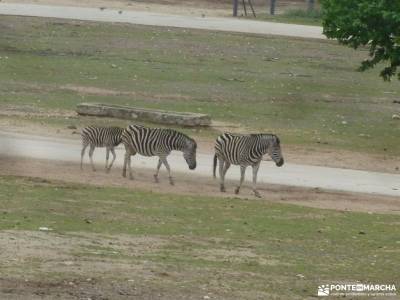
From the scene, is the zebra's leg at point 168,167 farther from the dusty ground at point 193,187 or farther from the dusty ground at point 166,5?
the dusty ground at point 166,5

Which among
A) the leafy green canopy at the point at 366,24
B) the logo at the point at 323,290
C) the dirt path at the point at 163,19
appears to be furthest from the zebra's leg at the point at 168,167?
the dirt path at the point at 163,19

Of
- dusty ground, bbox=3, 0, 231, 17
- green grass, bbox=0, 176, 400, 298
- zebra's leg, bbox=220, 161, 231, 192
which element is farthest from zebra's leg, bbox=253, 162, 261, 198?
dusty ground, bbox=3, 0, 231, 17

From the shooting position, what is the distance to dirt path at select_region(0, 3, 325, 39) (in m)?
49.3

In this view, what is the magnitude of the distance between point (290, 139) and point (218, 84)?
7.42m

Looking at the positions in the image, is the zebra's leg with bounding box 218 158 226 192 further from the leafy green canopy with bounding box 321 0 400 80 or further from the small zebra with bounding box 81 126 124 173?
the leafy green canopy with bounding box 321 0 400 80

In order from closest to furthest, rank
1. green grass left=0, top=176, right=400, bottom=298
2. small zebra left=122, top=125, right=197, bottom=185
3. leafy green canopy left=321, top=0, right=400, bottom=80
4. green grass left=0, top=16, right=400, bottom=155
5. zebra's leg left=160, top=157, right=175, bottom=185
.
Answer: green grass left=0, top=176, right=400, bottom=298 < zebra's leg left=160, top=157, right=175, bottom=185 < small zebra left=122, top=125, right=197, bottom=185 < leafy green canopy left=321, top=0, right=400, bottom=80 < green grass left=0, top=16, right=400, bottom=155

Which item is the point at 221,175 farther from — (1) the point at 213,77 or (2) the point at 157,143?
(1) the point at 213,77

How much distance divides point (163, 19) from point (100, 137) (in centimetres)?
2639

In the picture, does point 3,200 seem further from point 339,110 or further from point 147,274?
point 339,110

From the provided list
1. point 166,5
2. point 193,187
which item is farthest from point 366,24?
point 166,5

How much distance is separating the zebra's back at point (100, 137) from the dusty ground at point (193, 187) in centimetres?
54

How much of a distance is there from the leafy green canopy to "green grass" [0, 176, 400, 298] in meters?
8.39

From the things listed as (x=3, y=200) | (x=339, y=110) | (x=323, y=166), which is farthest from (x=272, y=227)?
(x=339, y=110)

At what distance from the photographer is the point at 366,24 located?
30.7m
